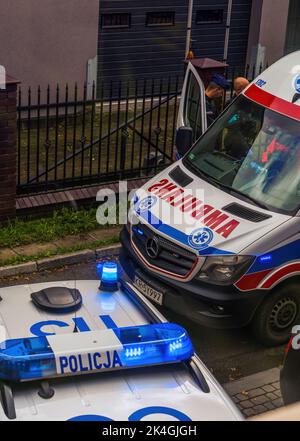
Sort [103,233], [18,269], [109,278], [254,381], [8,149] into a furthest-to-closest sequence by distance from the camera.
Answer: [103,233] → [8,149] → [18,269] → [254,381] → [109,278]

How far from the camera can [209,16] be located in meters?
16.2

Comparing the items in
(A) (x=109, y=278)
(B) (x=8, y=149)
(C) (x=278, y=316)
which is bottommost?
(C) (x=278, y=316)

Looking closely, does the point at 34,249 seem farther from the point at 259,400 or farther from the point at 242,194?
the point at 259,400

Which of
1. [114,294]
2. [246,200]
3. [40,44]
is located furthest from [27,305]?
[40,44]

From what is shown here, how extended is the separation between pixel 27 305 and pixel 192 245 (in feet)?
8.86

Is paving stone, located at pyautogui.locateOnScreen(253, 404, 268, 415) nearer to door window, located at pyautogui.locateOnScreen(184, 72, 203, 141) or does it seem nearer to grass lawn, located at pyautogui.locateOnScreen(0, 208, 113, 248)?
grass lawn, located at pyautogui.locateOnScreen(0, 208, 113, 248)

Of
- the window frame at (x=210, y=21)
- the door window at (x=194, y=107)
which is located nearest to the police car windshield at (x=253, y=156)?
the door window at (x=194, y=107)

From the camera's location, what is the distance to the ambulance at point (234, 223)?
7.11 meters

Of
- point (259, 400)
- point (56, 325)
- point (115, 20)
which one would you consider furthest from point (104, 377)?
point (115, 20)

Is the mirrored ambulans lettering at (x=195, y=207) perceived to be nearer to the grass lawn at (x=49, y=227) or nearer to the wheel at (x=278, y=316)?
the wheel at (x=278, y=316)

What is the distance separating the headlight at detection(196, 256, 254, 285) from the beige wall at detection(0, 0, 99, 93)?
7.60 meters

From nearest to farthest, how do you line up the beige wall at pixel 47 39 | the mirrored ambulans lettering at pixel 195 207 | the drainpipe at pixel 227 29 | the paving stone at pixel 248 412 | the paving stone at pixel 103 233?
1. the paving stone at pixel 248 412
2. the mirrored ambulans lettering at pixel 195 207
3. the paving stone at pixel 103 233
4. the beige wall at pixel 47 39
5. the drainpipe at pixel 227 29

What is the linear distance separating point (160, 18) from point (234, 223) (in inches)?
361

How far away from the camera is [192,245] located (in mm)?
7168
